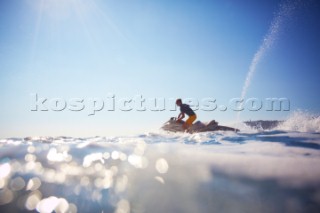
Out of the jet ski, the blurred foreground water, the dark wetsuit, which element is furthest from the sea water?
the dark wetsuit

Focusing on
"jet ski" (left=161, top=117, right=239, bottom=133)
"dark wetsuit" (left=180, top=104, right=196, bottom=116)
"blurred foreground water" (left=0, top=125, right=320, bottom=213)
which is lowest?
"jet ski" (left=161, top=117, right=239, bottom=133)

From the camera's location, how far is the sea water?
2764 mm

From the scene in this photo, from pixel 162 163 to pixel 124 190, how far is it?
881 mm

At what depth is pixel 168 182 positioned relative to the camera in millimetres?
3295

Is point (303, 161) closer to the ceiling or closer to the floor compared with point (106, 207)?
closer to the ceiling

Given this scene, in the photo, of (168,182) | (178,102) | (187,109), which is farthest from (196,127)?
(168,182)

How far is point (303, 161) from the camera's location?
133 inches

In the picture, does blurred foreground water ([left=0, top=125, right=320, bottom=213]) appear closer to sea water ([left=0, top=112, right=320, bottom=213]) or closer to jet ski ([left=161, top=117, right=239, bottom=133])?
sea water ([left=0, top=112, right=320, bottom=213])

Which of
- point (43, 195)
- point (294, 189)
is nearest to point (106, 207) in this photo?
point (43, 195)

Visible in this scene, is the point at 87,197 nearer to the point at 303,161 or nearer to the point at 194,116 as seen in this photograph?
the point at 303,161

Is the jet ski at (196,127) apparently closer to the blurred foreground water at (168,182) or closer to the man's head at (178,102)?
the man's head at (178,102)

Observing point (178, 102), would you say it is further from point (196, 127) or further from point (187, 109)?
point (196, 127)

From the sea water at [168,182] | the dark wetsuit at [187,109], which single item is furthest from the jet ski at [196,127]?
the sea water at [168,182]

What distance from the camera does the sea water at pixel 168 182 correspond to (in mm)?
2764
